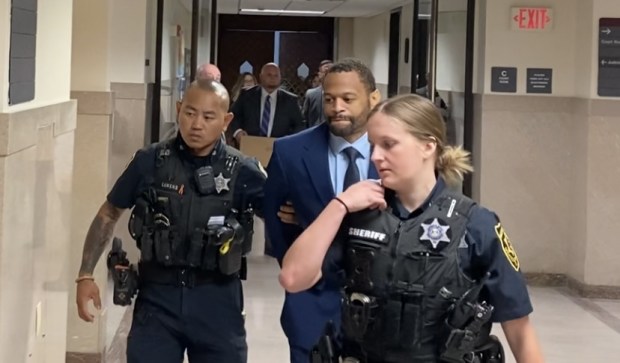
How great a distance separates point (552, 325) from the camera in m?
7.19

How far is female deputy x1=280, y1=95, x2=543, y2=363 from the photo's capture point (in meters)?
2.49

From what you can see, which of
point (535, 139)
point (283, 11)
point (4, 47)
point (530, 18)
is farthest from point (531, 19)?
point (283, 11)

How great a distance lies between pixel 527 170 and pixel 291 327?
5424mm

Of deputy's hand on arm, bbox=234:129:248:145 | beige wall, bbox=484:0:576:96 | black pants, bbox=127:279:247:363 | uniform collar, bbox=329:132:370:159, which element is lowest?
black pants, bbox=127:279:247:363

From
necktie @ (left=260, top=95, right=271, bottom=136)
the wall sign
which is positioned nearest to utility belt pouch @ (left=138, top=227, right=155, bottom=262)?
the wall sign

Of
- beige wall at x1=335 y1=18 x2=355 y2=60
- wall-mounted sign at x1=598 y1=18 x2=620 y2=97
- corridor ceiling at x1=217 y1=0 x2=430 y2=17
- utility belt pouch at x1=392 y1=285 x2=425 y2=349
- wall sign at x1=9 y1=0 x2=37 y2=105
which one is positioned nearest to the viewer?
utility belt pouch at x1=392 y1=285 x2=425 y2=349

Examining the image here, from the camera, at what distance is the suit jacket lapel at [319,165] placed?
11.1ft

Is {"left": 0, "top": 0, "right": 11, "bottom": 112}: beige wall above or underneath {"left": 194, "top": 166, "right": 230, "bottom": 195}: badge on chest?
above

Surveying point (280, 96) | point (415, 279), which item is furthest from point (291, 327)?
point (280, 96)

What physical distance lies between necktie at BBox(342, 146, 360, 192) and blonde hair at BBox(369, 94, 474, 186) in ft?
2.46

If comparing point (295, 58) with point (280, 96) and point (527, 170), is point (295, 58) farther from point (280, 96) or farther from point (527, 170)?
point (527, 170)

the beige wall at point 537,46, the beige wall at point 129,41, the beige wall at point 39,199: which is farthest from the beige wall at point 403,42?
the beige wall at point 39,199

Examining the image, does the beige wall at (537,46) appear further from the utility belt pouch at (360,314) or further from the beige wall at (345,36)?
the beige wall at (345,36)

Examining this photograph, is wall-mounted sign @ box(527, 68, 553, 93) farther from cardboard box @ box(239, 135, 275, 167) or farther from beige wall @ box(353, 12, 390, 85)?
beige wall @ box(353, 12, 390, 85)
